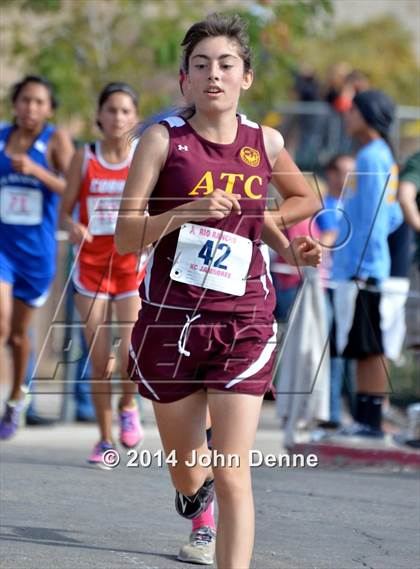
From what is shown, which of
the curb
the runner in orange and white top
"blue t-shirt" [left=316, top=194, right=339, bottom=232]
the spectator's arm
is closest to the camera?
the runner in orange and white top

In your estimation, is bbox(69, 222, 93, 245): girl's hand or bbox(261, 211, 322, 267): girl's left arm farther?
bbox(69, 222, 93, 245): girl's hand

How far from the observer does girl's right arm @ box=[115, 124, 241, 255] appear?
5.30 meters

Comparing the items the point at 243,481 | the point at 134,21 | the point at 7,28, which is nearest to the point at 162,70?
the point at 134,21

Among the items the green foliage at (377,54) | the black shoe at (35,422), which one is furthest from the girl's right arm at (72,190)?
the green foliage at (377,54)

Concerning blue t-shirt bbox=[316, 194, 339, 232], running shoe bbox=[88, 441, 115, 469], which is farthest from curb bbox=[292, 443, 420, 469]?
blue t-shirt bbox=[316, 194, 339, 232]

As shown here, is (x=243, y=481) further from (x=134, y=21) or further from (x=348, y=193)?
(x=134, y=21)

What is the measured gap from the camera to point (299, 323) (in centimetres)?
1059

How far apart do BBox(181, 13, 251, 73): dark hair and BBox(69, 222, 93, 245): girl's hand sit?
332 centimetres

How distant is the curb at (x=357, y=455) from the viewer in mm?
9469

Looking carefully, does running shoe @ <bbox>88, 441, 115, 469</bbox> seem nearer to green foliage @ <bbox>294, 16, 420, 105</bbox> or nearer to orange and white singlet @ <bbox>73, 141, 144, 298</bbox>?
orange and white singlet @ <bbox>73, 141, 144, 298</bbox>

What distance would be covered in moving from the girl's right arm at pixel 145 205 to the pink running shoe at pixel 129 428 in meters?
3.50

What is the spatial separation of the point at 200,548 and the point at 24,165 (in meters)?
4.50

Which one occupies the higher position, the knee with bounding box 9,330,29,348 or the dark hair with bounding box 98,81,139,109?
the dark hair with bounding box 98,81,139,109

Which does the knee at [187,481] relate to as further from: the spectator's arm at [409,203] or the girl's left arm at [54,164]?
the girl's left arm at [54,164]
